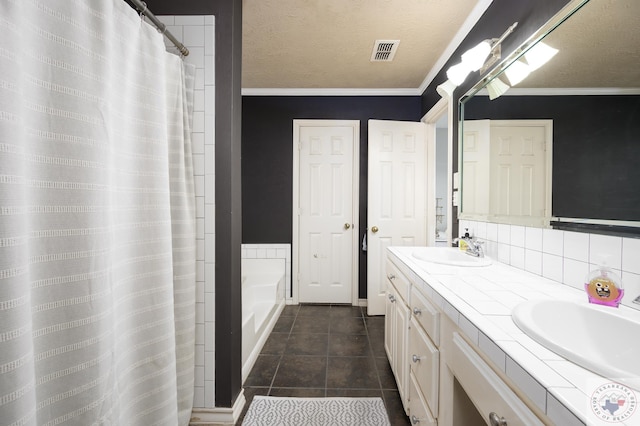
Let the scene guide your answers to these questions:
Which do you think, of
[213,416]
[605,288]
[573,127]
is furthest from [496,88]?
[213,416]

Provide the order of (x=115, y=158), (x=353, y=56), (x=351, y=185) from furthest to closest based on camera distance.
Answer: (x=351, y=185)
(x=353, y=56)
(x=115, y=158)

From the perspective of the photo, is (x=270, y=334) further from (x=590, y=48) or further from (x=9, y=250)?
(x=590, y=48)

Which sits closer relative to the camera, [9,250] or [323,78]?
[9,250]

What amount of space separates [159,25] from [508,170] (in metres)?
1.78

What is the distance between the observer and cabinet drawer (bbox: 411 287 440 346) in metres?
1.03

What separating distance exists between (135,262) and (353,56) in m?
2.28

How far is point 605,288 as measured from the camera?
836 mm

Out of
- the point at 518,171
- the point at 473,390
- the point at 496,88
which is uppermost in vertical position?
the point at 496,88

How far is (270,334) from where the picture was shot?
246 cm

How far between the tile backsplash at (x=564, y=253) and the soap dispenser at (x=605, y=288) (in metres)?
0.06

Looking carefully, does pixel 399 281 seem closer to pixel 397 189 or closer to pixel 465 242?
pixel 465 242

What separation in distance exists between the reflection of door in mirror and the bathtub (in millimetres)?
1747

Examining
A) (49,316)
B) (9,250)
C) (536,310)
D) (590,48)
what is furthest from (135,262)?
(590,48)

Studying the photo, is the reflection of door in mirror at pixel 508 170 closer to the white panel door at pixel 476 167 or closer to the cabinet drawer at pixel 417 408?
the white panel door at pixel 476 167
